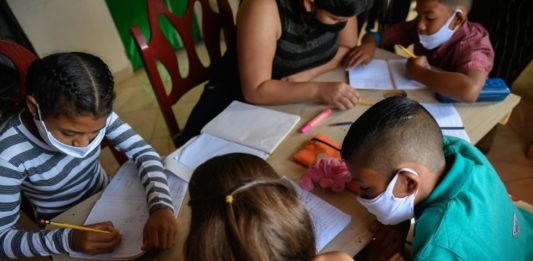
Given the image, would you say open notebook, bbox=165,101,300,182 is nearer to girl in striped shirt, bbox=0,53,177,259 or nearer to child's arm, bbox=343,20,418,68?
girl in striped shirt, bbox=0,53,177,259

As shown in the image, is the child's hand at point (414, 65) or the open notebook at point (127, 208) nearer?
the open notebook at point (127, 208)

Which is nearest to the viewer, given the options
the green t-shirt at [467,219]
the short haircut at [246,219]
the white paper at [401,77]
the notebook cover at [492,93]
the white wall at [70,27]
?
the short haircut at [246,219]

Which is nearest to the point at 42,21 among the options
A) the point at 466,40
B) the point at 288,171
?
the point at 288,171

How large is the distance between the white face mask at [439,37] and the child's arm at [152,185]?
1118 millimetres

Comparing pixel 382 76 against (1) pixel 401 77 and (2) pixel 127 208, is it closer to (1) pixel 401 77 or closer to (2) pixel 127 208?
(1) pixel 401 77

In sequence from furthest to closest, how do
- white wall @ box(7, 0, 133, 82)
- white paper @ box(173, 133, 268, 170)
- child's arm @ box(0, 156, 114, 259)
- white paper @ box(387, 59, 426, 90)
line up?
white wall @ box(7, 0, 133, 82)
white paper @ box(387, 59, 426, 90)
white paper @ box(173, 133, 268, 170)
child's arm @ box(0, 156, 114, 259)

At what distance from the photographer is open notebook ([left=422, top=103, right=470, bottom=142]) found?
42.1 inches

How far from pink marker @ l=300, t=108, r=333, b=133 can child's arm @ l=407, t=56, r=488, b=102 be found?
14.4 inches

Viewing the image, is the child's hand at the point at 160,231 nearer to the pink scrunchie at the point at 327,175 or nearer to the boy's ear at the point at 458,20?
the pink scrunchie at the point at 327,175

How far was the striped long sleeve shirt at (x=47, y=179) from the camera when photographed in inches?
34.6

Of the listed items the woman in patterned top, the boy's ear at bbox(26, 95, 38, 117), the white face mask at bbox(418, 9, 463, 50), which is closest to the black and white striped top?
the woman in patterned top

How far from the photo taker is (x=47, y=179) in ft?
3.39

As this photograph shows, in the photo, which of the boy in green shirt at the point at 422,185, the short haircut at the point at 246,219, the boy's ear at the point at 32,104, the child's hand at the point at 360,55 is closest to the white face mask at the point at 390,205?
the boy in green shirt at the point at 422,185

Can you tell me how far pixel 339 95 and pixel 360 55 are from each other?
1.13ft
